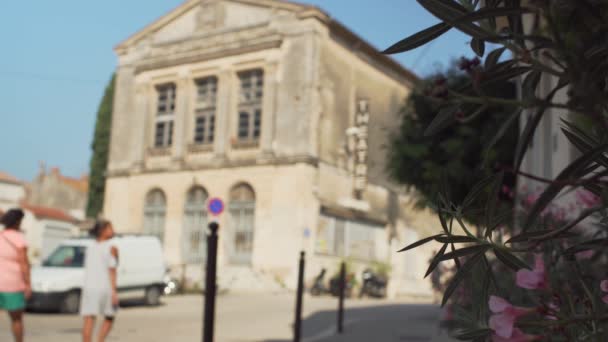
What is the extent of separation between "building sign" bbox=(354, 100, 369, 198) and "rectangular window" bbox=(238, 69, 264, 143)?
379cm

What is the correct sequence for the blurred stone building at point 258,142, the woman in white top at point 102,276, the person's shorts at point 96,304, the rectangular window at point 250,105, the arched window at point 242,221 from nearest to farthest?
the person's shorts at point 96,304, the woman in white top at point 102,276, the blurred stone building at point 258,142, the arched window at point 242,221, the rectangular window at point 250,105

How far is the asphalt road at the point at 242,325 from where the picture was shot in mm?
10594

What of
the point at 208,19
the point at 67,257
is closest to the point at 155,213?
the point at 208,19

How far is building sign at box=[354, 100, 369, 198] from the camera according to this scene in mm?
27750

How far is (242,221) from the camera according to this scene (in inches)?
1060

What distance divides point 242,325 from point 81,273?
4697mm

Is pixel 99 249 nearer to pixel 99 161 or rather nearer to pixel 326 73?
pixel 326 73

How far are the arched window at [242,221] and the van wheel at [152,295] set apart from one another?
8510 mm

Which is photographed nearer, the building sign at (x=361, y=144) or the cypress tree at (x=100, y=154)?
the building sign at (x=361, y=144)

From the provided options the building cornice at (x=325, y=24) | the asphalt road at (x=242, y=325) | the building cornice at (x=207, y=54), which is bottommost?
the asphalt road at (x=242, y=325)

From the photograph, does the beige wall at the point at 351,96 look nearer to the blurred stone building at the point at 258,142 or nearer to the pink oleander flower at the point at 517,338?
the blurred stone building at the point at 258,142

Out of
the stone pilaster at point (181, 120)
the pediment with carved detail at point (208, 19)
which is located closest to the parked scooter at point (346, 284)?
the stone pilaster at point (181, 120)

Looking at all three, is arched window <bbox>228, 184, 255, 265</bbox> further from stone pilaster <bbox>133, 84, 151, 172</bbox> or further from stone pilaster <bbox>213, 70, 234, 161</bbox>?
stone pilaster <bbox>133, 84, 151, 172</bbox>

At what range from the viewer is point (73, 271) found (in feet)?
51.7
